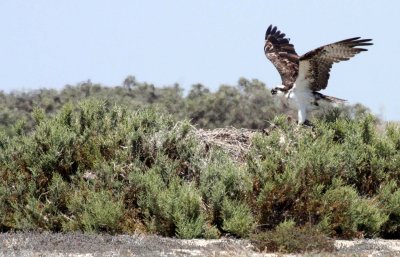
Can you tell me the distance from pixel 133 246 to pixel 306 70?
6.08 meters

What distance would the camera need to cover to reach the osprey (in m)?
16.6

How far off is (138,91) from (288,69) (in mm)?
27552

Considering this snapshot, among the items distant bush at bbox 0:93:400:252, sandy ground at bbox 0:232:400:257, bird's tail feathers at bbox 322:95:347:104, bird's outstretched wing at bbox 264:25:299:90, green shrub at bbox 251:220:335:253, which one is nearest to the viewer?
sandy ground at bbox 0:232:400:257

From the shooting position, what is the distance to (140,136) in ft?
50.6

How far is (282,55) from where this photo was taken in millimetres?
19750

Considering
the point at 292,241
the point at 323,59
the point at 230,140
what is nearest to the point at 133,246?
the point at 292,241

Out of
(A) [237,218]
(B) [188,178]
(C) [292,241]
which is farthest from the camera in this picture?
(B) [188,178]

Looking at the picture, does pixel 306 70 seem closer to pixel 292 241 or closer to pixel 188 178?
pixel 188 178

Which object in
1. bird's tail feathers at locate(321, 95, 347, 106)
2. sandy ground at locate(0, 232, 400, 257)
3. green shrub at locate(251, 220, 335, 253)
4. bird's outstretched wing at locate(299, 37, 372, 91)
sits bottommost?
sandy ground at locate(0, 232, 400, 257)

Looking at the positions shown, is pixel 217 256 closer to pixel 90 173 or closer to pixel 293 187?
pixel 293 187

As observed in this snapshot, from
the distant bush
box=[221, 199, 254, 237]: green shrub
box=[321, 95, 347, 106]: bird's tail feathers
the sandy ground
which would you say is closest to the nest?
the distant bush

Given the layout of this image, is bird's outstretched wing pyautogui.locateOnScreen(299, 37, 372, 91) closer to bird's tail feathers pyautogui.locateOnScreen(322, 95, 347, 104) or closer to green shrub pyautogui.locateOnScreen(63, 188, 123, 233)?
bird's tail feathers pyautogui.locateOnScreen(322, 95, 347, 104)

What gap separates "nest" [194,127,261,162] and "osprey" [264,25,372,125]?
1135 millimetres

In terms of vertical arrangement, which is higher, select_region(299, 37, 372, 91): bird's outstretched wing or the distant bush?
select_region(299, 37, 372, 91): bird's outstretched wing
